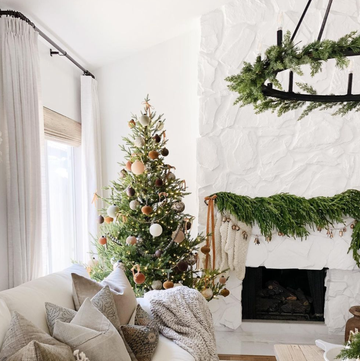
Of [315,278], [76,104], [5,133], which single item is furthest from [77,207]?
[315,278]

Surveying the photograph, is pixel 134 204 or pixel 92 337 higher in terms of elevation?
pixel 134 204

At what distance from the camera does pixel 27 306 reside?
62.6 inches

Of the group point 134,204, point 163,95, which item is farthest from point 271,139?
point 134,204

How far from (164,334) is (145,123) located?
145cm

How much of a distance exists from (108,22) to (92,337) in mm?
2340

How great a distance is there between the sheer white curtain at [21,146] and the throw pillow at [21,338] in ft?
2.30

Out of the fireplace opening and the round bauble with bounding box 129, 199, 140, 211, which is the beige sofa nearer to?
the round bauble with bounding box 129, 199, 140, 211

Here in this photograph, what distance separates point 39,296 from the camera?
66.8 inches

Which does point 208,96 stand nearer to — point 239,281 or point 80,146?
point 80,146

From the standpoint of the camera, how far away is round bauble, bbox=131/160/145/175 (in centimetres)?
254

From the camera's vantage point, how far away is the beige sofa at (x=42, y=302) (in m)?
1.54

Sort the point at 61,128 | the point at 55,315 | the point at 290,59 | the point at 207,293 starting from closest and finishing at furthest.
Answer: the point at 290,59
the point at 55,315
the point at 207,293
the point at 61,128

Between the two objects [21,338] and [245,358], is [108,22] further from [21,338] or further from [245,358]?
[245,358]

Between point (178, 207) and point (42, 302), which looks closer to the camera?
point (42, 302)
